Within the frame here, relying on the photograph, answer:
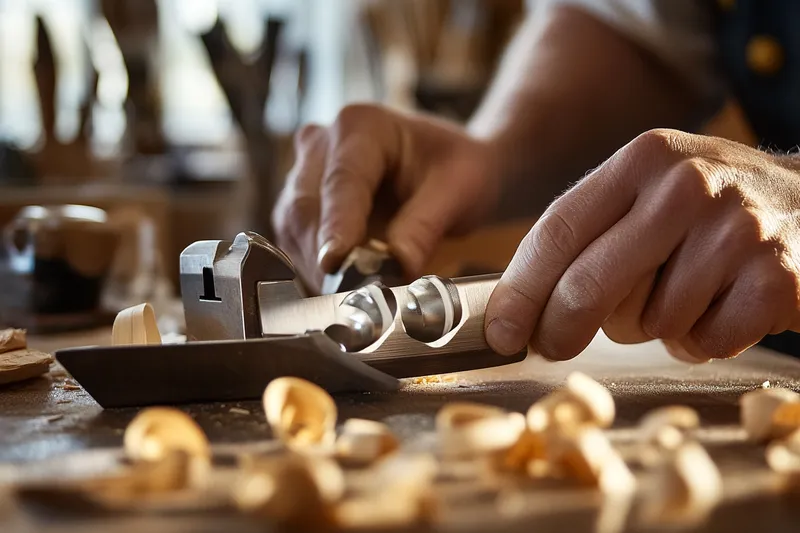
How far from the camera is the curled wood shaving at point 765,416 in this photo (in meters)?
0.54

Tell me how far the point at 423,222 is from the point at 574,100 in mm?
594

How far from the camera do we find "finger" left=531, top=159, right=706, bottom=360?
0.67 metres

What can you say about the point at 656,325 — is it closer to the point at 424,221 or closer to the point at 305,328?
the point at 305,328

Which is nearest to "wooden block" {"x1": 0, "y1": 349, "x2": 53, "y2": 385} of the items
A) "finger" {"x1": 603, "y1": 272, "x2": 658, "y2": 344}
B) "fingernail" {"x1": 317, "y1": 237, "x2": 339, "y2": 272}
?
"fingernail" {"x1": 317, "y1": 237, "x2": 339, "y2": 272}

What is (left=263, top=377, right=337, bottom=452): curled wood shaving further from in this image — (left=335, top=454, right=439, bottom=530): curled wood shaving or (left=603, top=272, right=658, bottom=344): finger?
(left=603, top=272, right=658, bottom=344): finger

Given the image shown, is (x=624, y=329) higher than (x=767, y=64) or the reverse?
the reverse

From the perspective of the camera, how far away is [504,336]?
0.71 m

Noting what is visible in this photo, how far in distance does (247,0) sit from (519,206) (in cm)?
295

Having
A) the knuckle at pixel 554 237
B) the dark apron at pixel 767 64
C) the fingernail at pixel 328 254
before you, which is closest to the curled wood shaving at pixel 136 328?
the fingernail at pixel 328 254

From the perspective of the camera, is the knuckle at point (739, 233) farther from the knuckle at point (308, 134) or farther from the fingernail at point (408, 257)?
the knuckle at point (308, 134)

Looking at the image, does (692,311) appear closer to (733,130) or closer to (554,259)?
(554,259)

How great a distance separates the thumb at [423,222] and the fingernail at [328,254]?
0.26 feet

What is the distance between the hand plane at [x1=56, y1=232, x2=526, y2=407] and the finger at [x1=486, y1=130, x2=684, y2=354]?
0.07 ft

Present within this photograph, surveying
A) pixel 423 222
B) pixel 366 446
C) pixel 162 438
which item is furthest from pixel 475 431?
pixel 423 222
